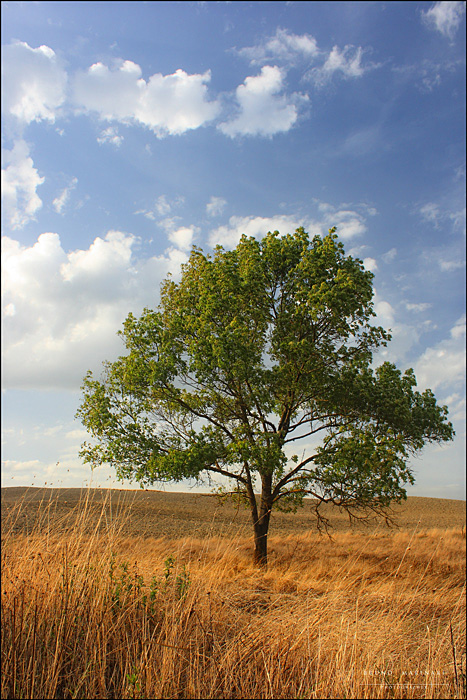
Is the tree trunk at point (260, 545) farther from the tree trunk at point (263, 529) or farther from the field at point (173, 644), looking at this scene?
the field at point (173, 644)

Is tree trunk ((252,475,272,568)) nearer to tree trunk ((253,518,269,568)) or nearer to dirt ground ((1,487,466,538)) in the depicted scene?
tree trunk ((253,518,269,568))

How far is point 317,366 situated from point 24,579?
423 inches

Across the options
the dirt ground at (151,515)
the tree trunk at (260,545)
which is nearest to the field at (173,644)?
the dirt ground at (151,515)

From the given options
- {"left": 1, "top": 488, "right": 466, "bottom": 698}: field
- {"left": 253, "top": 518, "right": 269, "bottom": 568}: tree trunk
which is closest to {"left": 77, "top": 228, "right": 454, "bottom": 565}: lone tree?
{"left": 253, "top": 518, "right": 269, "bottom": 568}: tree trunk

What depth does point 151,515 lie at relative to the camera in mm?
30266

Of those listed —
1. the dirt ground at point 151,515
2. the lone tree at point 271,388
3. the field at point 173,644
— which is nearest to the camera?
the field at point 173,644

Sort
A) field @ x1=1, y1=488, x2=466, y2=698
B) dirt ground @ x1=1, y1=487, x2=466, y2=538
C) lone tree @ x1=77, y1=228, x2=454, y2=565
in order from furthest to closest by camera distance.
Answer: lone tree @ x1=77, y1=228, x2=454, y2=565, dirt ground @ x1=1, y1=487, x2=466, y2=538, field @ x1=1, y1=488, x2=466, y2=698

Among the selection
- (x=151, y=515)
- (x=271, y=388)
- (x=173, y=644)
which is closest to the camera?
(x=173, y=644)

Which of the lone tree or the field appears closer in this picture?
the field

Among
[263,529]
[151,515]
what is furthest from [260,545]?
[151,515]

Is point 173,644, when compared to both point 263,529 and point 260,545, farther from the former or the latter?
point 263,529

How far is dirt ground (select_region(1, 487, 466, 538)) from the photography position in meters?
7.30

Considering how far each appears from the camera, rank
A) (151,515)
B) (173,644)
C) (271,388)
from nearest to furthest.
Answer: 1. (173,644)
2. (271,388)
3. (151,515)

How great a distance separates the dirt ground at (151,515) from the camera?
7.30 metres
